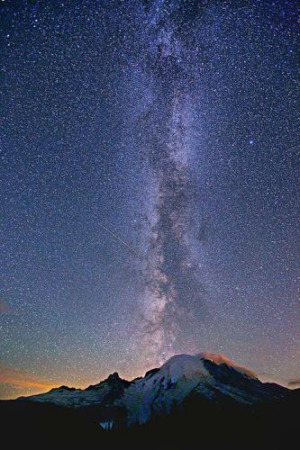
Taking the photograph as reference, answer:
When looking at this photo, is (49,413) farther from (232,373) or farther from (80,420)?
(232,373)

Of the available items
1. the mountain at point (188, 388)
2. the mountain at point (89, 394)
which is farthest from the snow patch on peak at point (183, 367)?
the mountain at point (89, 394)

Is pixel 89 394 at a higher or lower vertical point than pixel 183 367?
lower

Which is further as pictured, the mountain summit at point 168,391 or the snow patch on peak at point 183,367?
the snow patch on peak at point 183,367

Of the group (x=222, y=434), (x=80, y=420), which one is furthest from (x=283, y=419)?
(x=80, y=420)

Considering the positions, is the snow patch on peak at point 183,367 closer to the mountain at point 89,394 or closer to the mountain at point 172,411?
the mountain at point 172,411

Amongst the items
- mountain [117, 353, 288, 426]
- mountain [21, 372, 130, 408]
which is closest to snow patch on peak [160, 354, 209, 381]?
mountain [117, 353, 288, 426]

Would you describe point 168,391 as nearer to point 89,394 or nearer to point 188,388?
point 188,388

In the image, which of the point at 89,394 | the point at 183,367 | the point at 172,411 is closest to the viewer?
the point at 172,411

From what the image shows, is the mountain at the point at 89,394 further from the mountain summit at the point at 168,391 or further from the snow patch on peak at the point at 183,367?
the snow patch on peak at the point at 183,367

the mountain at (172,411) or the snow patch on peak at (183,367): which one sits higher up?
the snow patch on peak at (183,367)

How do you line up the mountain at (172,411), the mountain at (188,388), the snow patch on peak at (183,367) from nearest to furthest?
the mountain at (172,411), the mountain at (188,388), the snow patch on peak at (183,367)

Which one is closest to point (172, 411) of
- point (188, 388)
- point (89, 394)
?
point (188, 388)

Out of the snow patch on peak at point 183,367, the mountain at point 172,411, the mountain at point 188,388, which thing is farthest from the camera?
the snow patch on peak at point 183,367

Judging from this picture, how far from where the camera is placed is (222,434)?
105 metres
